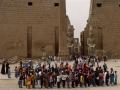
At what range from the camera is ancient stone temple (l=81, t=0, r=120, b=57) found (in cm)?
3950

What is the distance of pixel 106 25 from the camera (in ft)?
130

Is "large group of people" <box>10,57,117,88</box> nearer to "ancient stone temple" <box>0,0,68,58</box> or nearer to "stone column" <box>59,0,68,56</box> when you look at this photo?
"stone column" <box>59,0,68,56</box>

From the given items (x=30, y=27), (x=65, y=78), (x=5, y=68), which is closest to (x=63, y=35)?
(x=30, y=27)

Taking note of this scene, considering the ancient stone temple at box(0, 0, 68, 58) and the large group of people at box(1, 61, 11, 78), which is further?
the ancient stone temple at box(0, 0, 68, 58)

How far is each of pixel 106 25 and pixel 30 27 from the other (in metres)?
6.87

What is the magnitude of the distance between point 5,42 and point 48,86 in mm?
21863

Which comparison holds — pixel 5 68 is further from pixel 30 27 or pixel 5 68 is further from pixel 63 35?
pixel 30 27

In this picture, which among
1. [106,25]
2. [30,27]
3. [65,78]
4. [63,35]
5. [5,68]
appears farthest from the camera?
[106,25]

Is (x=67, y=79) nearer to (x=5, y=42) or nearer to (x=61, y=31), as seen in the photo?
(x=61, y=31)

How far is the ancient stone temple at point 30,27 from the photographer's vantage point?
3897cm

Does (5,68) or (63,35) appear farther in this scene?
(63,35)

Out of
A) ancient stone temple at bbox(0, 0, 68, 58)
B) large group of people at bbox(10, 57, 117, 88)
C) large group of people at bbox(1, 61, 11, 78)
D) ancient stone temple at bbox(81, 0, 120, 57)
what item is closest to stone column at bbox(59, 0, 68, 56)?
ancient stone temple at bbox(0, 0, 68, 58)

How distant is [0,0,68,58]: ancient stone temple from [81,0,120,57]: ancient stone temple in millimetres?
3133

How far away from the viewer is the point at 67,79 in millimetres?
17875
